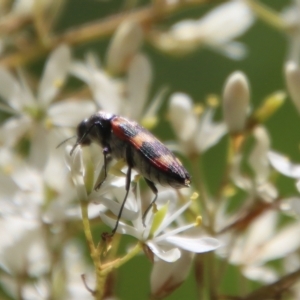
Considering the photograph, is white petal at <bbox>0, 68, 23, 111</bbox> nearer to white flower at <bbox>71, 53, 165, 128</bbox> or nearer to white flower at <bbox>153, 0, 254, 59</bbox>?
white flower at <bbox>71, 53, 165, 128</bbox>

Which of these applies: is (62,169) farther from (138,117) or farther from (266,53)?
(266,53)

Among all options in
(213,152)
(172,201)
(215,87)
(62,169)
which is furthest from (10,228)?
(215,87)

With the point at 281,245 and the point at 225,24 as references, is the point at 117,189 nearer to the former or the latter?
the point at 281,245

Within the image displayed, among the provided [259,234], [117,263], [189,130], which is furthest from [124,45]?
[117,263]


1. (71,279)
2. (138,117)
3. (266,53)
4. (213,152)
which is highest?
(138,117)

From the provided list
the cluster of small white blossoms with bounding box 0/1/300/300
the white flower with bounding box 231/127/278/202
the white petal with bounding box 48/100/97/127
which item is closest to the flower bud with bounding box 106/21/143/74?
the cluster of small white blossoms with bounding box 0/1/300/300
